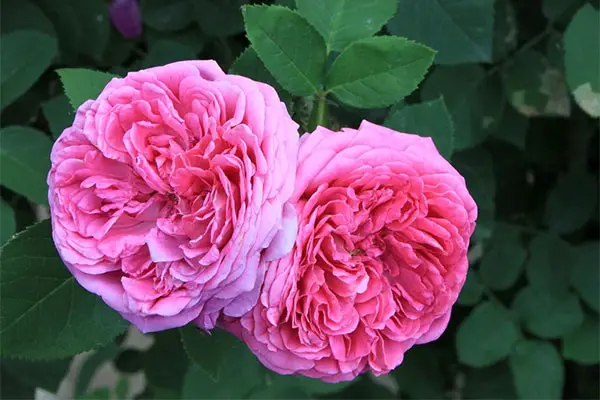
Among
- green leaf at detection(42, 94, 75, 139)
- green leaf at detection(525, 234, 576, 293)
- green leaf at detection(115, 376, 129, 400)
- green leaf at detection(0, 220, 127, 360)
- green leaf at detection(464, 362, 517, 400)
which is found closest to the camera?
green leaf at detection(0, 220, 127, 360)

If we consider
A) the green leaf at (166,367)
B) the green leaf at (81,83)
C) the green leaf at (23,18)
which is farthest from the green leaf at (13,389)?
the green leaf at (81,83)

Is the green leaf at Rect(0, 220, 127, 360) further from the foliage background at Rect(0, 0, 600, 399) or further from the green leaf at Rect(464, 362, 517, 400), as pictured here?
the green leaf at Rect(464, 362, 517, 400)

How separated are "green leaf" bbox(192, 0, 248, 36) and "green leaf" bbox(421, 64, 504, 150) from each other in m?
0.19

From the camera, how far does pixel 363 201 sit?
0.36 meters

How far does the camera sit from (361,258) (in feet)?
1.23

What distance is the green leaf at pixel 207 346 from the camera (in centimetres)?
48

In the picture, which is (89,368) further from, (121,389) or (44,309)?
(44,309)

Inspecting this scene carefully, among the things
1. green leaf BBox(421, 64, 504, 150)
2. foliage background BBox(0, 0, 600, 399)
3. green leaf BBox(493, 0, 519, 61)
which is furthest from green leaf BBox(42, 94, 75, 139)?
green leaf BBox(493, 0, 519, 61)

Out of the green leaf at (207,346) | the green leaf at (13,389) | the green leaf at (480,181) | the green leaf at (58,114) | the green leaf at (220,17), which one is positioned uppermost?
the green leaf at (220,17)

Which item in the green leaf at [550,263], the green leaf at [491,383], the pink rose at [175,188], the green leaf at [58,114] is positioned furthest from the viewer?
the green leaf at [491,383]

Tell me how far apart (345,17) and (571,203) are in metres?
0.51

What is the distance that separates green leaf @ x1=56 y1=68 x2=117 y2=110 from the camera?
1.34 ft

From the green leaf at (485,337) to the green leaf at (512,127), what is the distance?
0.62 ft

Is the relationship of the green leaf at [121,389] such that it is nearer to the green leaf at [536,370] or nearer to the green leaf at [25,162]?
the green leaf at [25,162]
